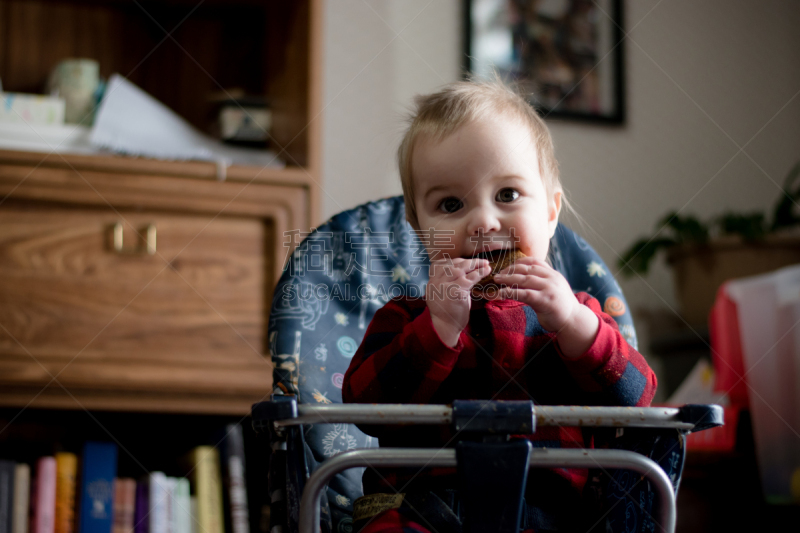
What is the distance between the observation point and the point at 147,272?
1237mm

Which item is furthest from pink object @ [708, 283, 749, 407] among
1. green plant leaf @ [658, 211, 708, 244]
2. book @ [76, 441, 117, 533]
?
book @ [76, 441, 117, 533]

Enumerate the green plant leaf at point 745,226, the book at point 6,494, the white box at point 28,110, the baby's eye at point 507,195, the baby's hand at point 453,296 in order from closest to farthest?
the baby's hand at point 453,296, the baby's eye at point 507,195, the book at point 6,494, the white box at point 28,110, the green plant leaf at point 745,226

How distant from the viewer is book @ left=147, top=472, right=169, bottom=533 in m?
1.24

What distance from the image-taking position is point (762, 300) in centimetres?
143

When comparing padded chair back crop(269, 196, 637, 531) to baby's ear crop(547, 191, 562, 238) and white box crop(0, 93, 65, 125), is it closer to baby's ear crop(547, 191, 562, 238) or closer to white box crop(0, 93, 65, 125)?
baby's ear crop(547, 191, 562, 238)

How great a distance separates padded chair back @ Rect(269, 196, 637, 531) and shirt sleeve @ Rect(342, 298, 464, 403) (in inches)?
4.9

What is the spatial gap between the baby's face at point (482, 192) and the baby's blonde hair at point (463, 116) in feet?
0.06

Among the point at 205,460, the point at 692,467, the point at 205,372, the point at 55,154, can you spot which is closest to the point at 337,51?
the point at 55,154

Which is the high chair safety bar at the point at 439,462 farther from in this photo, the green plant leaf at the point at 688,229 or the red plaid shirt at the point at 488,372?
the green plant leaf at the point at 688,229

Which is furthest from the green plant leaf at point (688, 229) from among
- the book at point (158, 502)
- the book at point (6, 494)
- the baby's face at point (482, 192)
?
the book at point (6, 494)

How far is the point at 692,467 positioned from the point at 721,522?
12 centimetres

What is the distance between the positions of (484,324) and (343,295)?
25 cm

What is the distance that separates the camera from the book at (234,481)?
1.26m

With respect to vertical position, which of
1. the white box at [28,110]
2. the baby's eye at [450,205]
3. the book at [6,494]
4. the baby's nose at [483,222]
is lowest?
the book at [6,494]
